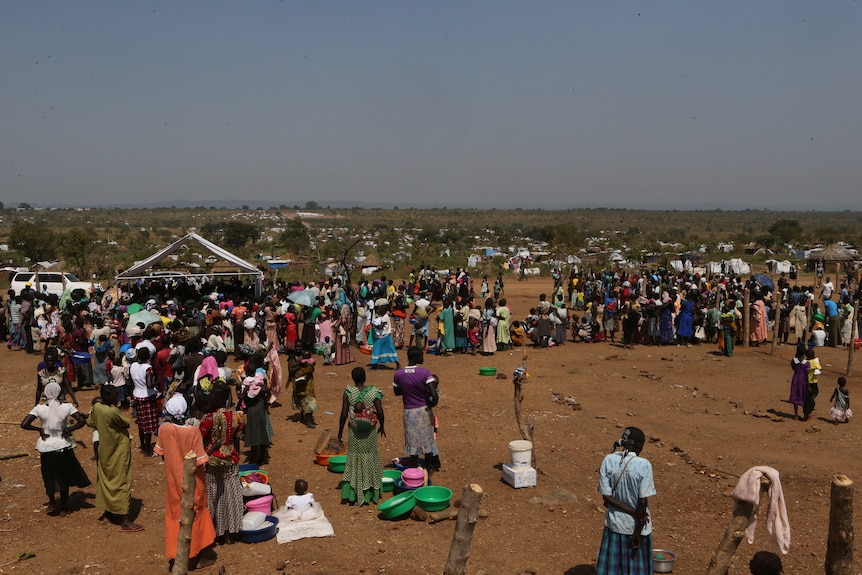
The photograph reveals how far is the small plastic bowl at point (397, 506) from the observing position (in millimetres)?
7258

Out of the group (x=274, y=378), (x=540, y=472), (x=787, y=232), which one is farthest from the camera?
(x=787, y=232)

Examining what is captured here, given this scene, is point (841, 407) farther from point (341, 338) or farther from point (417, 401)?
point (341, 338)

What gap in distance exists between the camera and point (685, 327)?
1831 centimetres

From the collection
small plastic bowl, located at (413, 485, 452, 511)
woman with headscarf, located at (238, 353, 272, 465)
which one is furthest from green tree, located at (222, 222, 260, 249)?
small plastic bowl, located at (413, 485, 452, 511)

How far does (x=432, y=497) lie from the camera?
24.8 ft

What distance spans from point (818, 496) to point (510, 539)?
13.5 feet

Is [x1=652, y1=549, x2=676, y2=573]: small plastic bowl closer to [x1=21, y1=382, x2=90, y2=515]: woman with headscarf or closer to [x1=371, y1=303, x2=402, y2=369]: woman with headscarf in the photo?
[x1=21, y1=382, x2=90, y2=515]: woman with headscarf

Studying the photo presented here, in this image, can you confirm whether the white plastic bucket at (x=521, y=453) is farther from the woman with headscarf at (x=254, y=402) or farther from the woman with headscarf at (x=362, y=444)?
the woman with headscarf at (x=254, y=402)

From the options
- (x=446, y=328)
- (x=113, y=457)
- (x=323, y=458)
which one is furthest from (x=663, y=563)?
(x=446, y=328)

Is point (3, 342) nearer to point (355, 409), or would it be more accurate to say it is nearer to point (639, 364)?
point (355, 409)

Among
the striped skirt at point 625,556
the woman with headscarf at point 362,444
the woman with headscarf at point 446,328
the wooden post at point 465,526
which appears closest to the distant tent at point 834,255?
the woman with headscarf at point 446,328

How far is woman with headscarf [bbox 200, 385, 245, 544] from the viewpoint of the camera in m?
6.53

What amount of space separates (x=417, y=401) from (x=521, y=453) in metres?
1.42

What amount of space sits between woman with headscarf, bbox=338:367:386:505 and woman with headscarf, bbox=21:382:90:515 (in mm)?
2783
